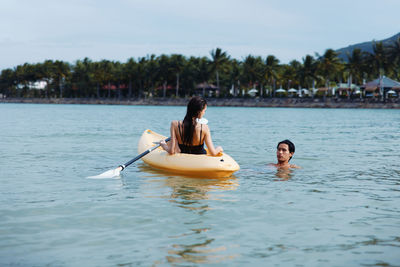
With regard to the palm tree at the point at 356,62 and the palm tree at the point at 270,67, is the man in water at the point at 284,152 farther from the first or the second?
the palm tree at the point at 270,67

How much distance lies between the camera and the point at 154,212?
19.0ft

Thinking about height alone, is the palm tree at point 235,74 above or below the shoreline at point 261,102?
above

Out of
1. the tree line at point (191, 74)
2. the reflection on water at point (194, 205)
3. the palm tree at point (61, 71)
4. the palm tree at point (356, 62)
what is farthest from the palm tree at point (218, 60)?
the reflection on water at point (194, 205)

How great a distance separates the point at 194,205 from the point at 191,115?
1.73m

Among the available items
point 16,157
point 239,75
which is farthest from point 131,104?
point 16,157

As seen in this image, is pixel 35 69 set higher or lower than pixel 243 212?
higher

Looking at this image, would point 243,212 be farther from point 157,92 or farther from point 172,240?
point 157,92

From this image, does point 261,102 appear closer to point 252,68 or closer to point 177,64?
point 252,68

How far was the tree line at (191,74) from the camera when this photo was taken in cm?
7444

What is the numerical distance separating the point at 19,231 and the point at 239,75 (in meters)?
83.9

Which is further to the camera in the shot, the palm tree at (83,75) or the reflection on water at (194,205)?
the palm tree at (83,75)

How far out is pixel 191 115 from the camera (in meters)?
7.42

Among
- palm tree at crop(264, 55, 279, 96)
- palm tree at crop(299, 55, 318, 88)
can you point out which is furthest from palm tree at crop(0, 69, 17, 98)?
palm tree at crop(299, 55, 318, 88)

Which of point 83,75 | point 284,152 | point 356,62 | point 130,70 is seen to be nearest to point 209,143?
point 284,152
